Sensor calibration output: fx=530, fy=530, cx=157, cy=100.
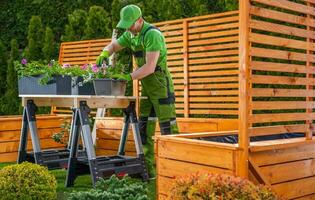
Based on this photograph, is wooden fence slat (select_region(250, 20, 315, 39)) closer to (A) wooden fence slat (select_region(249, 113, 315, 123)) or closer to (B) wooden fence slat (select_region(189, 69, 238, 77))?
(A) wooden fence slat (select_region(249, 113, 315, 123))

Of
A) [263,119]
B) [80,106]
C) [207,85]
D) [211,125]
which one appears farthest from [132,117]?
[263,119]

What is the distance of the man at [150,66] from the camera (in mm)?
5176

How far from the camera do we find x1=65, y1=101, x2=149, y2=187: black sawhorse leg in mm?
5164

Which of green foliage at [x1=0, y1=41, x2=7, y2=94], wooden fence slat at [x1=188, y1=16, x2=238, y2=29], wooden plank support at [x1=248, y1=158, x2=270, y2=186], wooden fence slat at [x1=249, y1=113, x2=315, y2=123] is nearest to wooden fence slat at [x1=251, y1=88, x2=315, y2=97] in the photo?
wooden fence slat at [x1=249, y1=113, x2=315, y2=123]

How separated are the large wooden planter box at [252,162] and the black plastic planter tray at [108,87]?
1220 millimetres

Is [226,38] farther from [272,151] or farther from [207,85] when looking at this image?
[272,151]

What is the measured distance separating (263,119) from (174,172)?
883mm

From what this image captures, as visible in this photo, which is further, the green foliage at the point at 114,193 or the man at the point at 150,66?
the man at the point at 150,66

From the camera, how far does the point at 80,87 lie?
529 cm

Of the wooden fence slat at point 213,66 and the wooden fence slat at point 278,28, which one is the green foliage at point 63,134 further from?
the wooden fence slat at point 278,28

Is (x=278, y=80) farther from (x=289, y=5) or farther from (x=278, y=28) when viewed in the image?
(x=289, y=5)

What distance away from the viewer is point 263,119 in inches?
144

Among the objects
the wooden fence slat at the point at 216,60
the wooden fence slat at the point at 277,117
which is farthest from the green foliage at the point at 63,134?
the wooden fence slat at the point at 277,117

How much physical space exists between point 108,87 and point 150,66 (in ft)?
1.66
